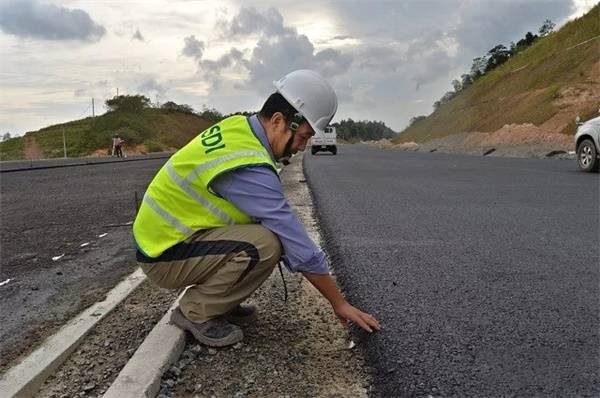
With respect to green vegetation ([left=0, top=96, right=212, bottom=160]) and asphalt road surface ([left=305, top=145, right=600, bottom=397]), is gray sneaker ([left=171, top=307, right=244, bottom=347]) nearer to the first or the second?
asphalt road surface ([left=305, top=145, right=600, bottom=397])

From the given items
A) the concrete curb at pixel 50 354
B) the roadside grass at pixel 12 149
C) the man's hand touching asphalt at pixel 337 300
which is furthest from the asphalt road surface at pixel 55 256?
the roadside grass at pixel 12 149

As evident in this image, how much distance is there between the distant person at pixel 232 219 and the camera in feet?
9.47

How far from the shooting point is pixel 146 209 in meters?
3.17

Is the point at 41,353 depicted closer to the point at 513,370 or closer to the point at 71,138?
the point at 513,370

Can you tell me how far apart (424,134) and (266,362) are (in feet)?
222

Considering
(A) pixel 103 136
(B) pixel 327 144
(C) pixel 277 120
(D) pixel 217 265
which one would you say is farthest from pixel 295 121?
(A) pixel 103 136

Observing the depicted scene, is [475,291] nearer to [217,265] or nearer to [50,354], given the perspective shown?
[217,265]

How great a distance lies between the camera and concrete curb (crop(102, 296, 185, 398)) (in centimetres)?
260

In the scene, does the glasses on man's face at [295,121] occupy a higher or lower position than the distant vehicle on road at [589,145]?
higher

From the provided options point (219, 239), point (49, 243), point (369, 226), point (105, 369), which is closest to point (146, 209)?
point (219, 239)

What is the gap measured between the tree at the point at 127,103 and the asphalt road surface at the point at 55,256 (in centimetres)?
7092

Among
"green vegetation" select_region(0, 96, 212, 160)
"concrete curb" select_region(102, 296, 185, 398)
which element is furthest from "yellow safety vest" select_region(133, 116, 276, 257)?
"green vegetation" select_region(0, 96, 212, 160)

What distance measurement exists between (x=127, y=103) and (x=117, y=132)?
56.3ft

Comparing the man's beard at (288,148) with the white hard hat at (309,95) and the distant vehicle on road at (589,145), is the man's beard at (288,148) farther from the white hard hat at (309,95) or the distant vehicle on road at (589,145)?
the distant vehicle on road at (589,145)
